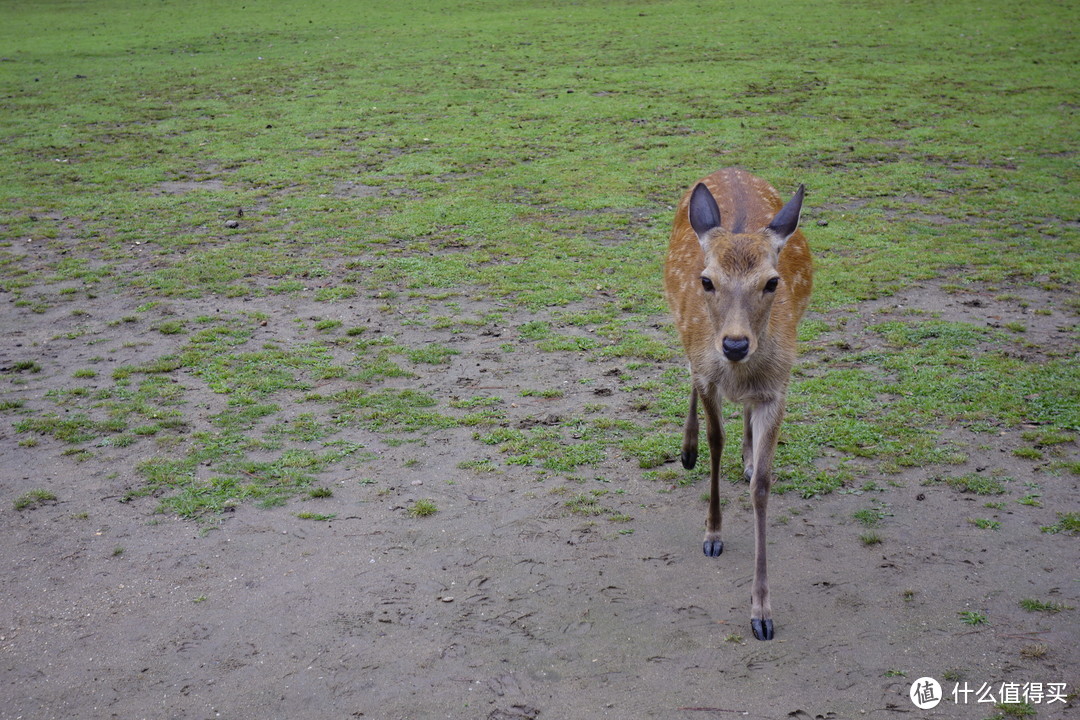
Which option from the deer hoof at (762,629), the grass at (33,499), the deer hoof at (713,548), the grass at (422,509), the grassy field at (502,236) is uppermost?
the grassy field at (502,236)

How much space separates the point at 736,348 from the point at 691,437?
1.45 metres

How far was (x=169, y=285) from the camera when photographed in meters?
8.47

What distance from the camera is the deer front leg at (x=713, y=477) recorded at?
4.88 metres

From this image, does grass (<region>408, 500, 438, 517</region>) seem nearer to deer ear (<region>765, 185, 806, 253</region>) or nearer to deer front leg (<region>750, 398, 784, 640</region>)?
deer front leg (<region>750, 398, 784, 640</region>)

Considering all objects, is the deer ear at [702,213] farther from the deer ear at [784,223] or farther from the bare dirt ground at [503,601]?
the bare dirt ground at [503,601]

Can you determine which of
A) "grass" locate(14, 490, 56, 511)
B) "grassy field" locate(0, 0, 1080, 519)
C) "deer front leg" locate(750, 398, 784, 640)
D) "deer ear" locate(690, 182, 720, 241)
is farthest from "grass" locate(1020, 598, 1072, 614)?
"grass" locate(14, 490, 56, 511)

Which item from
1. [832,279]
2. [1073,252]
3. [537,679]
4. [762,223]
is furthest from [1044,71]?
[537,679]

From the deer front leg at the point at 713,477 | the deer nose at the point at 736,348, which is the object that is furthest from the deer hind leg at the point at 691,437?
the deer nose at the point at 736,348

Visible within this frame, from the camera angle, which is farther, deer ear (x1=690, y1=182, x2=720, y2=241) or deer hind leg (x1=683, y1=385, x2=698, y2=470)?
deer hind leg (x1=683, y1=385, x2=698, y2=470)

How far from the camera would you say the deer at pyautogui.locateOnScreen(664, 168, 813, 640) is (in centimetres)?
442

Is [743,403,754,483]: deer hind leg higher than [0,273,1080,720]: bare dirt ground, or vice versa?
[743,403,754,483]: deer hind leg

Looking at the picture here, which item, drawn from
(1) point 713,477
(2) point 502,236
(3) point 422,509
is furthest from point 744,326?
(2) point 502,236

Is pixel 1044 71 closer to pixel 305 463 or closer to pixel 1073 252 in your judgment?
pixel 1073 252

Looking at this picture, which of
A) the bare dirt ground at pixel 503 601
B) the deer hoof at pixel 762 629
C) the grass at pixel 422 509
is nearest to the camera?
the bare dirt ground at pixel 503 601
